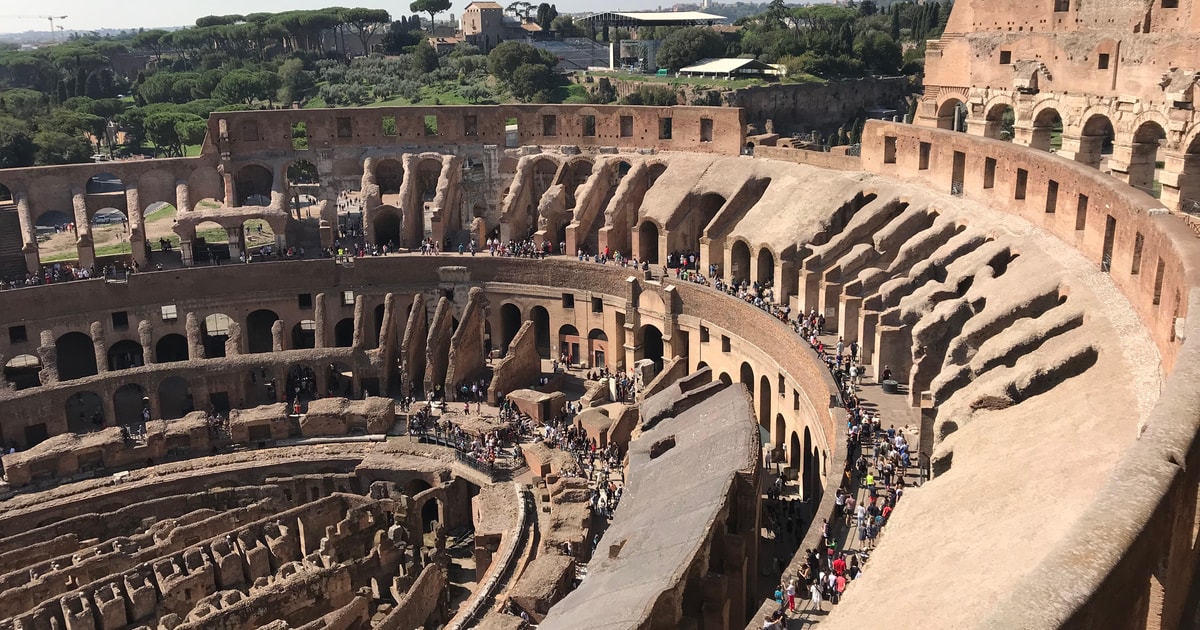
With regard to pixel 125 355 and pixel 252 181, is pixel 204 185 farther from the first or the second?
pixel 125 355

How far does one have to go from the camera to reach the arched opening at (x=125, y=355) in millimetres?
36062

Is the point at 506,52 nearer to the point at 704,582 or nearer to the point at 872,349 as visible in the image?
the point at 872,349

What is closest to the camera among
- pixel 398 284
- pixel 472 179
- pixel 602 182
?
pixel 398 284

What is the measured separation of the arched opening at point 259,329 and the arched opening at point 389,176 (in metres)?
8.67

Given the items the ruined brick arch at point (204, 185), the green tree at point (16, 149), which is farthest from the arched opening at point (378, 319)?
the green tree at point (16, 149)

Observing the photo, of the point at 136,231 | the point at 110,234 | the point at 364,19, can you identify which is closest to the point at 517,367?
the point at 136,231

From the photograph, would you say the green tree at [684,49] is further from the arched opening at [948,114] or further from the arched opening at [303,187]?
the arched opening at [948,114]

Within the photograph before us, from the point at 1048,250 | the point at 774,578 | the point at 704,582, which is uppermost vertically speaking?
the point at 1048,250

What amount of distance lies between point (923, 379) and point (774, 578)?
5832 millimetres

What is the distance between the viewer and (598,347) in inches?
1479

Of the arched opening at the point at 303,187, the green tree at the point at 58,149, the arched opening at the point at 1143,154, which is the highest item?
the arched opening at the point at 1143,154

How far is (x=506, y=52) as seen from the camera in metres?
78.2

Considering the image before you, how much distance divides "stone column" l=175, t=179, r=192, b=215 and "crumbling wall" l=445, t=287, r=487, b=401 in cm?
1204

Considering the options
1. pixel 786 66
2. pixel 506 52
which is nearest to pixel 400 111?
Result: pixel 506 52
